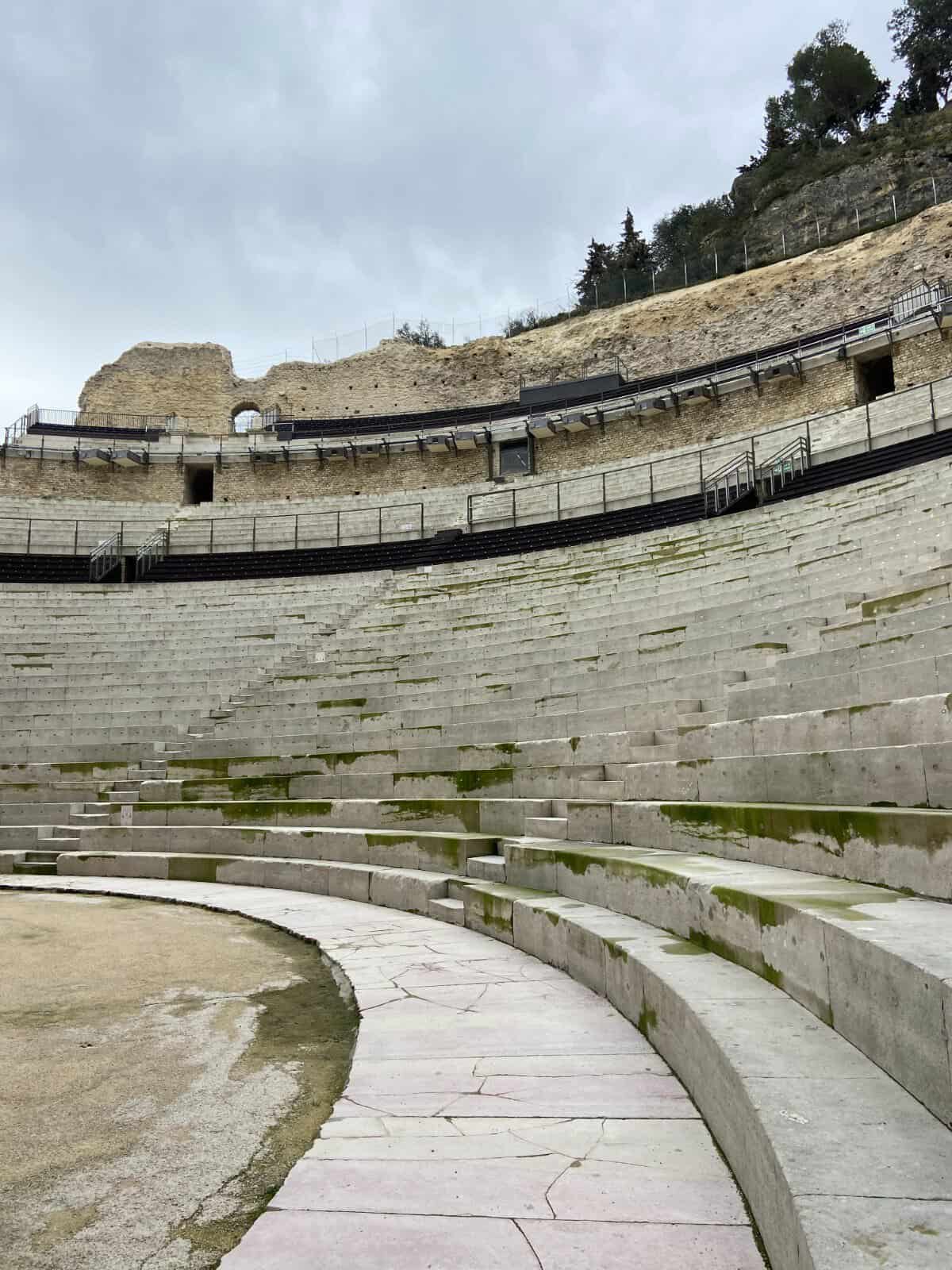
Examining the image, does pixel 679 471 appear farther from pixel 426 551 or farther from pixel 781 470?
pixel 426 551

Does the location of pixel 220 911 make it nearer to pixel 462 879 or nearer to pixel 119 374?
pixel 462 879

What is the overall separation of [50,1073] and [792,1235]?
2.52 meters

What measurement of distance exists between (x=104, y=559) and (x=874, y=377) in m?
21.9

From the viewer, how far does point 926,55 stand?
138ft

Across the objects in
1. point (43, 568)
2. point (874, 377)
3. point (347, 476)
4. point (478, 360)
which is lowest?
point (43, 568)

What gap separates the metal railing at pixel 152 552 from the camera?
20553 mm

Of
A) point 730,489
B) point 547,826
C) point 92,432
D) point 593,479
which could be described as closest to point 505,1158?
point 547,826

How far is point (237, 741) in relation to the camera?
1044 cm

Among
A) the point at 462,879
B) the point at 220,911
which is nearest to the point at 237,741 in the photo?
the point at 220,911

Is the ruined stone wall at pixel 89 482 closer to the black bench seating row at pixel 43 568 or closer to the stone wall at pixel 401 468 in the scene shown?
the stone wall at pixel 401 468

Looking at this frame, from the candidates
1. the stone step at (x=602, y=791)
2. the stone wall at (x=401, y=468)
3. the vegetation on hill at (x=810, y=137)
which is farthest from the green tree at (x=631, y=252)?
the stone step at (x=602, y=791)

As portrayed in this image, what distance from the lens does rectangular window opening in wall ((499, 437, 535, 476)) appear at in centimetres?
2873

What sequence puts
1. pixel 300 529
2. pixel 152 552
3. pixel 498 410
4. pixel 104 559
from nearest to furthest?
pixel 104 559 < pixel 152 552 < pixel 300 529 < pixel 498 410

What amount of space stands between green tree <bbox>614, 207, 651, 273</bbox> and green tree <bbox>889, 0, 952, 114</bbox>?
13.3 m
